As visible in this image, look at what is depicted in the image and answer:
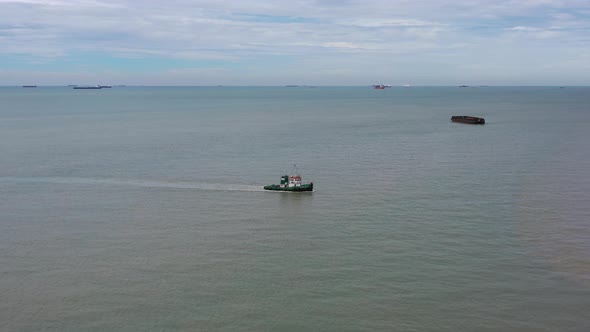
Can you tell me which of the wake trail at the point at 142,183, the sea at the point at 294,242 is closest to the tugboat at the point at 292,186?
the sea at the point at 294,242

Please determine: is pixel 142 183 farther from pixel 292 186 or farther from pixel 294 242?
pixel 294 242

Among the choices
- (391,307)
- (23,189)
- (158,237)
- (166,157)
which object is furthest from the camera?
(166,157)

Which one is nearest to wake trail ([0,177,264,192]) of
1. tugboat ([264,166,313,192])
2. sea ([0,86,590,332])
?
sea ([0,86,590,332])

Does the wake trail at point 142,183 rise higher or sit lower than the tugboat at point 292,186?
lower

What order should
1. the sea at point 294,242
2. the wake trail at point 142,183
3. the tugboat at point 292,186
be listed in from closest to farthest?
the sea at point 294,242
the tugboat at point 292,186
the wake trail at point 142,183

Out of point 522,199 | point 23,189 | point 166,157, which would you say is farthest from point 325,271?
point 166,157

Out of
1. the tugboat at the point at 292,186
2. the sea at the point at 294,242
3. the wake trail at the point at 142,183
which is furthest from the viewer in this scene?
the wake trail at the point at 142,183

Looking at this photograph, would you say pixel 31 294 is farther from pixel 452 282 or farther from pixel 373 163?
pixel 373 163

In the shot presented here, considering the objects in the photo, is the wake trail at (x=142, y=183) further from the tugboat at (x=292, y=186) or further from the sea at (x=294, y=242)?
the tugboat at (x=292, y=186)
